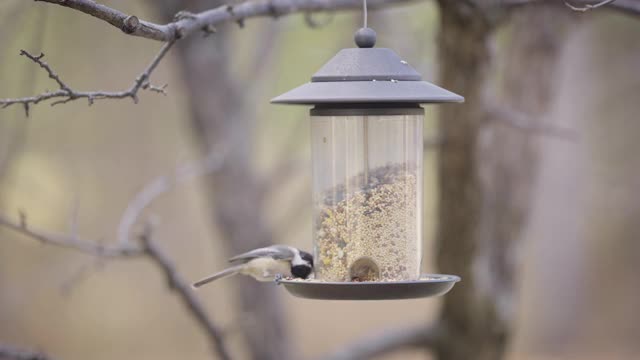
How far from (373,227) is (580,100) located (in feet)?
43.1

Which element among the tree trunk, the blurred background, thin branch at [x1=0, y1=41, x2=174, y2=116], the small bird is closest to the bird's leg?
the small bird

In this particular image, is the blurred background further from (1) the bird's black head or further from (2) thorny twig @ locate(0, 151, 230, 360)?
(1) the bird's black head

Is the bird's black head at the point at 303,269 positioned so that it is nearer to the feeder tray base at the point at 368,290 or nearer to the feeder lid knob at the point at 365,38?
the feeder tray base at the point at 368,290

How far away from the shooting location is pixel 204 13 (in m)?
3.69

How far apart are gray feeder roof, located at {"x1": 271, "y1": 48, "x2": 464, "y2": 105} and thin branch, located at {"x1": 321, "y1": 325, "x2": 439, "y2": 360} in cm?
356

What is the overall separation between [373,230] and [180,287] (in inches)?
57.4

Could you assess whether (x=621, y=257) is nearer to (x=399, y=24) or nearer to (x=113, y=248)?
(x=399, y=24)

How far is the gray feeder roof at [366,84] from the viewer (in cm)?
322

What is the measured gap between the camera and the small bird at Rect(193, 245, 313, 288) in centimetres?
372

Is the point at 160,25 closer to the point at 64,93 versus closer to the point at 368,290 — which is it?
the point at 64,93

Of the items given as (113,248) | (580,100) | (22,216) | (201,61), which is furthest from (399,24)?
(580,100)

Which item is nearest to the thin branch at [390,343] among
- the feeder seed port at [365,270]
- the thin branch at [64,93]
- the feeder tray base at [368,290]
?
the feeder seed port at [365,270]

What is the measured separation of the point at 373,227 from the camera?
12.0ft

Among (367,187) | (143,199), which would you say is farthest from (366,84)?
(143,199)
